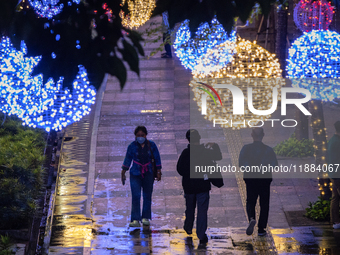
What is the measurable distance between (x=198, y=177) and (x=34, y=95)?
2.51 metres

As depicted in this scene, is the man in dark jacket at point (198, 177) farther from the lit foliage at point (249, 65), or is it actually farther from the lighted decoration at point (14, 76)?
the lighted decoration at point (14, 76)

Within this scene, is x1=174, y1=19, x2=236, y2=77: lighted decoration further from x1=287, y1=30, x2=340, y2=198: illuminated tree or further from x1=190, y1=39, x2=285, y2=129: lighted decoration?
x1=287, y1=30, x2=340, y2=198: illuminated tree

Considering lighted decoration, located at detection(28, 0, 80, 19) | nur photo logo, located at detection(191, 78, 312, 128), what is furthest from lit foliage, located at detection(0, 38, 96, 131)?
lighted decoration, located at detection(28, 0, 80, 19)

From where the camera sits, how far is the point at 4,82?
6887 millimetres

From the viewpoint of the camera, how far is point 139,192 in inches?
308

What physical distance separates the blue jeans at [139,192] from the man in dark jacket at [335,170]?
8.75 feet

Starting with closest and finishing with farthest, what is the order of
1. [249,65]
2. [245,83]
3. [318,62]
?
[318,62] < [245,83] < [249,65]

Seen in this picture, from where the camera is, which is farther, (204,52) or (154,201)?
(154,201)

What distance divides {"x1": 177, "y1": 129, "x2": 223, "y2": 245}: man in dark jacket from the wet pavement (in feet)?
1.42

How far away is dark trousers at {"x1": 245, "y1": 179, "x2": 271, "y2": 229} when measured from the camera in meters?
7.24

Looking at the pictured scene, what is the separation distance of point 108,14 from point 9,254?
143 inches

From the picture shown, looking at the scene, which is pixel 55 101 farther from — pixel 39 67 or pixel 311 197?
pixel 311 197

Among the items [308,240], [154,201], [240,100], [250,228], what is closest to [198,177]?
[250,228]

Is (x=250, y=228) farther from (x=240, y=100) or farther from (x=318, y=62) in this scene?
(x=318, y=62)
